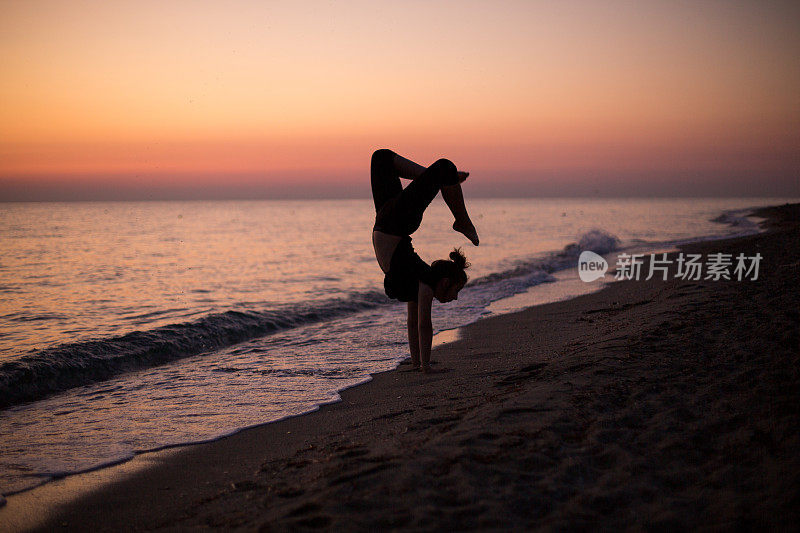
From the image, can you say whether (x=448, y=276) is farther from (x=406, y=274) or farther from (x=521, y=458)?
(x=521, y=458)

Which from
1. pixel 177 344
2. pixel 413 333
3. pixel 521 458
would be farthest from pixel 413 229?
pixel 177 344

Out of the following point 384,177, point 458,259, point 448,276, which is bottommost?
point 448,276

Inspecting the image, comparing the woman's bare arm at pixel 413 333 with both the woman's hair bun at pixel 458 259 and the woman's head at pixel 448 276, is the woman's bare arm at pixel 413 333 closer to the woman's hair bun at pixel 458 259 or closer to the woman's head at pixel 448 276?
the woman's head at pixel 448 276

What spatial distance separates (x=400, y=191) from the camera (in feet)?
18.6

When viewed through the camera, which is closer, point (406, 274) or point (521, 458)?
point (521, 458)

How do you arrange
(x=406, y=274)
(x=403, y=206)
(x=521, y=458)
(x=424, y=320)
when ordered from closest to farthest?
(x=521, y=458) → (x=403, y=206) → (x=406, y=274) → (x=424, y=320)

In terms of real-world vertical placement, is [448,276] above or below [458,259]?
below

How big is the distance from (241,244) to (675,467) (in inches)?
1308

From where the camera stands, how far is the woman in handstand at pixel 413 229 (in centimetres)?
508

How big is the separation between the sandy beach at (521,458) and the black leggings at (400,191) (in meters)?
1.77

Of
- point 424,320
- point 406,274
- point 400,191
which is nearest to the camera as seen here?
point 400,191

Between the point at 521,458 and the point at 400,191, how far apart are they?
3.06m

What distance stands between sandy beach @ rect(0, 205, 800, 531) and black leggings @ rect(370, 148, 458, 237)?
69.7 inches

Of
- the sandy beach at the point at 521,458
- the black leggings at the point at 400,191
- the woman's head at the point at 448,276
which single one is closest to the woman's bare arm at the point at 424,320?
the woman's head at the point at 448,276
